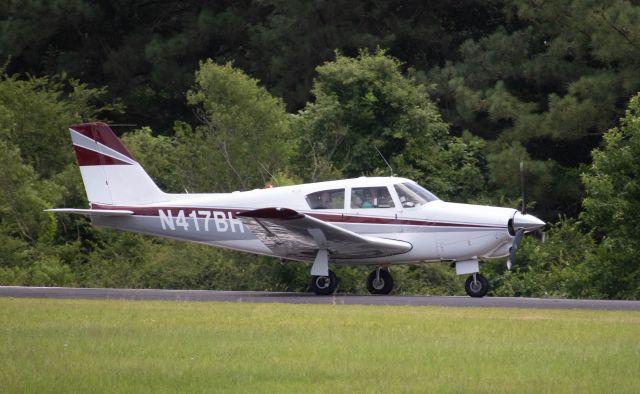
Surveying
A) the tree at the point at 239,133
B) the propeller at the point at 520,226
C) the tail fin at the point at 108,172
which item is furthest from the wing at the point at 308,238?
the tree at the point at 239,133

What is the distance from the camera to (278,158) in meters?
30.2

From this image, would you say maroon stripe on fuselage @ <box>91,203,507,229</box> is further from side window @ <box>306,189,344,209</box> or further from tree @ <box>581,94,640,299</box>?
tree @ <box>581,94,640,299</box>

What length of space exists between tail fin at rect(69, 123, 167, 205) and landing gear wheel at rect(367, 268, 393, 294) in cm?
422

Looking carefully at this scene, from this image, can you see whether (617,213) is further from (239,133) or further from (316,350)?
(316,350)

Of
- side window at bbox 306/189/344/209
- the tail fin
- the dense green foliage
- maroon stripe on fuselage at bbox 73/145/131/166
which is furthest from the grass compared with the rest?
the dense green foliage

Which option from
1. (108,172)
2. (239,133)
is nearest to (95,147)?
(108,172)

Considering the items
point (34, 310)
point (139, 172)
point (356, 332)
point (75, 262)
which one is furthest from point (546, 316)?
point (75, 262)

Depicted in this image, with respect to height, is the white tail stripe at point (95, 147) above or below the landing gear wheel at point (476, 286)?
above

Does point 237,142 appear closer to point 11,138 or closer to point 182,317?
point 11,138

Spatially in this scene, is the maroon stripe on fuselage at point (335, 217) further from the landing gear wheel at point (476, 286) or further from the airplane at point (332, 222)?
the landing gear wheel at point (476, 286)

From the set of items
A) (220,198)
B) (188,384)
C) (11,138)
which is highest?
(11,138)

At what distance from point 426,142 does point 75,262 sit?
32.1ft

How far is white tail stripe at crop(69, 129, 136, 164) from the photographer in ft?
79.5

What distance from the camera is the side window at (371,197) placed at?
21781mm
